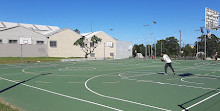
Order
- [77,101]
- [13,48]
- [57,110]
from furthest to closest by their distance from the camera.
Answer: [13,48] < [77,101] < [57,110]

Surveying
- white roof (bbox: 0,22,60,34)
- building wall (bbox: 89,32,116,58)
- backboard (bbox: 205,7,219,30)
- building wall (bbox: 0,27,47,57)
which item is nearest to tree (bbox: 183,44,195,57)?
building wall (bbox: 89,32,116,58)

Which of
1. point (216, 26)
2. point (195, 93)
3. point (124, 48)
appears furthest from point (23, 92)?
point (124, 48)

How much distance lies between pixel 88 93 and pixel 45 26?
61.9m

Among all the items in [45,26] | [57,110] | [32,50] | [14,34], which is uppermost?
[45,26]

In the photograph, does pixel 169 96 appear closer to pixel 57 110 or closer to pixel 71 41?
pixel 57 110

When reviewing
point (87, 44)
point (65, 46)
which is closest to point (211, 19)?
point (65, 46)

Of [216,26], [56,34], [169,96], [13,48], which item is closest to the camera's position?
[169,96]

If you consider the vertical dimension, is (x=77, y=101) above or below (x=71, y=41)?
below

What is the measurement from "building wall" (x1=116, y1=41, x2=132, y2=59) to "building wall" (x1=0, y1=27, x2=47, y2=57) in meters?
25.0

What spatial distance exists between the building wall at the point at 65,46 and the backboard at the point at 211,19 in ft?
128

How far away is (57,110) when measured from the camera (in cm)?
671

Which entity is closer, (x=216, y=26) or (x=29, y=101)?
(x=29, y=101)

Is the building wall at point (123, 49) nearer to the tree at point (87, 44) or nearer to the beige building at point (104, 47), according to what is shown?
the beige building at point (104, 47)

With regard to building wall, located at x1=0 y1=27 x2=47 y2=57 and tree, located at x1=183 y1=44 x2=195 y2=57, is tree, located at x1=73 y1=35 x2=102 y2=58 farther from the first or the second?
tree, located at x1=183 y1=44 x2=195 y2=57
